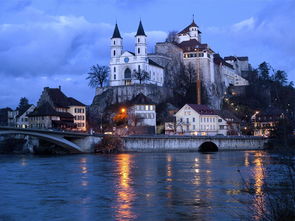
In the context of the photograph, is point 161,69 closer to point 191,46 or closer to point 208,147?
point 191,46

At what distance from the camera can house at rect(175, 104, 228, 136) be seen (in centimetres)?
9069

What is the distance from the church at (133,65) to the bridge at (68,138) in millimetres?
27689

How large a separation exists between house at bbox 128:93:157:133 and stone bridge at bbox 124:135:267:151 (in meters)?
11.3

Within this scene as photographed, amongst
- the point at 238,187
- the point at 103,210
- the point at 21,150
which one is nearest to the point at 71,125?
the point at 21,150

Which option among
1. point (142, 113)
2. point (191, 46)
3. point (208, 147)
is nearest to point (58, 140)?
point (142, 113)

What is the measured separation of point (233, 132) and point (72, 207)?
73.4 metres

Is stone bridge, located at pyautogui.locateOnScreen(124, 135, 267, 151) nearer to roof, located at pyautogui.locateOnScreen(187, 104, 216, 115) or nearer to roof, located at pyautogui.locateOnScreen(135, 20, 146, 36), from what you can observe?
roof, located at pyautogui.locateOnScreen(187, 104, 216, 115)

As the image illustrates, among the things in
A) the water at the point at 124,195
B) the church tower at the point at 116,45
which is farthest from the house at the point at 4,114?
the water at the point at 124,195

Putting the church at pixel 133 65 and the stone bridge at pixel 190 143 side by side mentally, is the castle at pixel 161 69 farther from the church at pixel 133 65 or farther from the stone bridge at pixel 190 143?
the stone bridge at pixel 190 143

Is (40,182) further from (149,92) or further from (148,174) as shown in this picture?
(149,92)

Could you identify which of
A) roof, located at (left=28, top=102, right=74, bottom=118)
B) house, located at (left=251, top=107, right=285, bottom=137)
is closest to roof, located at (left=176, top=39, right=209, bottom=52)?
house, located at (left=251, top=107, right=285, bottom=137)

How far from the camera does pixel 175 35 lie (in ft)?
423

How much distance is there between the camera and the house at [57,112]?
83.2 metres

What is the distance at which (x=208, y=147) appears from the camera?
8456cm
